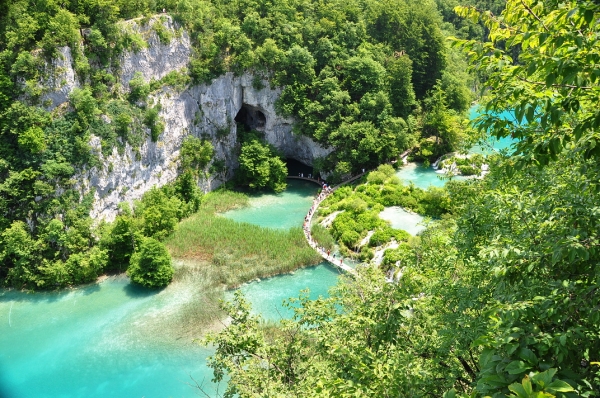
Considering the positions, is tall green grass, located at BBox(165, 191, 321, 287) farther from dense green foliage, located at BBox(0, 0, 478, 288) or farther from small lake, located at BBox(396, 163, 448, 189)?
small lake, located at BBox(396, 163, 448, 189)

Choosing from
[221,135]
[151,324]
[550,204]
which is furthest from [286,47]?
[550,204]

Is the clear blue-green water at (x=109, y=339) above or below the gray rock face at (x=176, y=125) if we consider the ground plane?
below

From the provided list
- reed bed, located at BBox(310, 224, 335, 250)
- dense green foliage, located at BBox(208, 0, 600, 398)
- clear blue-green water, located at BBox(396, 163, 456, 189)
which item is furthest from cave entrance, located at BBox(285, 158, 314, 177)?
dense green foliage, located at BBox(208, 0, 600, 398)

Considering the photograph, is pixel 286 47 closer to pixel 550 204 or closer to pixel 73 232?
pixel 73 232

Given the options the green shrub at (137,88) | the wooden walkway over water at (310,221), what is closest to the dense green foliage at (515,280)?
the wooden walkway over water at (310,221)

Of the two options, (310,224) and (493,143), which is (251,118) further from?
(493,143)

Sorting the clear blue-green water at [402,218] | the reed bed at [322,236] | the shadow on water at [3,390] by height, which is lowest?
the shadow on water at [3,390]

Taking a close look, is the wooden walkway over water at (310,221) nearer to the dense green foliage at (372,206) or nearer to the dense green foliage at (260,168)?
the dense green foliage at (372,206)
